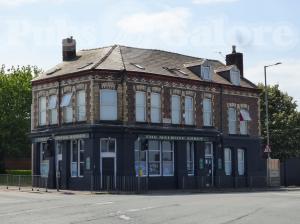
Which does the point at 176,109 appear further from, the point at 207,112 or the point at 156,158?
the point at 156,158

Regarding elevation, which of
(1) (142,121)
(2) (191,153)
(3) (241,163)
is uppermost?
(1) (142,121)

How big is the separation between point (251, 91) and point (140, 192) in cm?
1714

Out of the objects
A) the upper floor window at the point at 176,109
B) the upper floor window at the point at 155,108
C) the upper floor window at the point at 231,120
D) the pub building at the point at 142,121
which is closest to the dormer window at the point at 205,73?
the pub building at the point at 142,121

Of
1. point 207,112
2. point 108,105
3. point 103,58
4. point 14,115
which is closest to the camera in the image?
point 108,105

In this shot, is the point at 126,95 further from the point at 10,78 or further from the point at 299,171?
the point at 10,78

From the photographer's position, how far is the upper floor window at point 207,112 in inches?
1740

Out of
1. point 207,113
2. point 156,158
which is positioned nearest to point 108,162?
point 156,158

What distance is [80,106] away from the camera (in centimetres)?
3897

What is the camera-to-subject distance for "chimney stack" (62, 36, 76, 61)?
1725 inches

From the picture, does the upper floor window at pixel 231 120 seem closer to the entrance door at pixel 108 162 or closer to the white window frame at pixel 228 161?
the white window frame at pixel 228 161

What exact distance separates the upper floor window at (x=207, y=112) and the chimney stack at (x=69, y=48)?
1062 cm

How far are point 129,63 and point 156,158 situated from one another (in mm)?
6947

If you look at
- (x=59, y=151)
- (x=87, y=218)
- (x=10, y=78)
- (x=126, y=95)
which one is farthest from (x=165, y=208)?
(x=10, y=78)

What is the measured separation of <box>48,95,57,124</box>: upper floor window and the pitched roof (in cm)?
165
